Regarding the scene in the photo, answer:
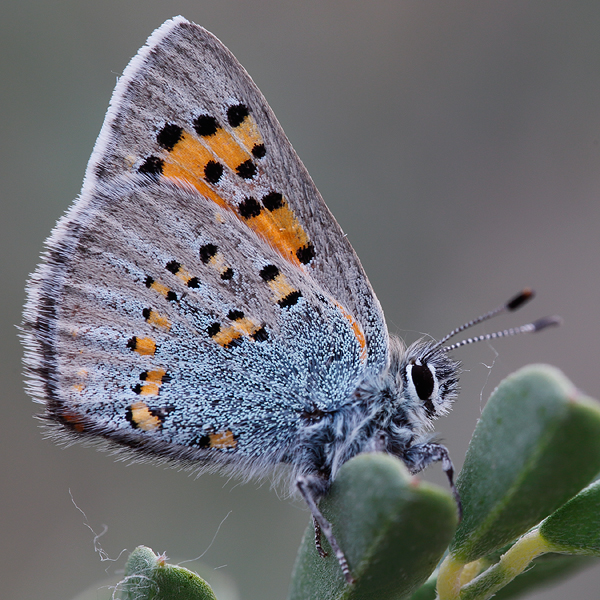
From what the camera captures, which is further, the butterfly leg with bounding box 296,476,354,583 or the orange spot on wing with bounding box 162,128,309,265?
the orange spot on wing with bounding box 162,128,309,265

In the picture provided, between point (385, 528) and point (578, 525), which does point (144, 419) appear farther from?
point (578, 525)

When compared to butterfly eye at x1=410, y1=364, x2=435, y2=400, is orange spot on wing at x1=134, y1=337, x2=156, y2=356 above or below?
above

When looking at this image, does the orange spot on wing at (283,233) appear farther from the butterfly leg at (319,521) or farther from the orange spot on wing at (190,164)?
the butterfly leg at (319,521)

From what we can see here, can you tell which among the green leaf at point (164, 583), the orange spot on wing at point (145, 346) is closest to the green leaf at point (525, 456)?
the green leaf at point (164, 583)

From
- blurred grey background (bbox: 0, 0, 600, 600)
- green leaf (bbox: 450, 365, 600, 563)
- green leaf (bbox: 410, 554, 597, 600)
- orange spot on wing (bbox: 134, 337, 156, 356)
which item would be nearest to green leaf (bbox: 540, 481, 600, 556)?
green leaf (bbox: 450, 365, 600, 563)

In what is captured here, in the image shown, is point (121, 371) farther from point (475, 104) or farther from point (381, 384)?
point (475, 104)

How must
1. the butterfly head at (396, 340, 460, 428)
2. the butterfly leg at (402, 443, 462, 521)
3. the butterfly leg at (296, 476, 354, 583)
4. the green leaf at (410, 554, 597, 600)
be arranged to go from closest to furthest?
the butterfly leg at (296, 476, 354, 583) → the green leaf at (410, 554, 597, 600) → the butterfly leg at (402, 443, 462, 521) → the butterfly head at (396, 340, 460, 428)

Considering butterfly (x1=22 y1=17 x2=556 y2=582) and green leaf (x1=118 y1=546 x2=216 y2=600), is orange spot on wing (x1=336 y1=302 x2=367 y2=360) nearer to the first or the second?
butterfly (x1=22 y1=17 x2=556 y2=582)
